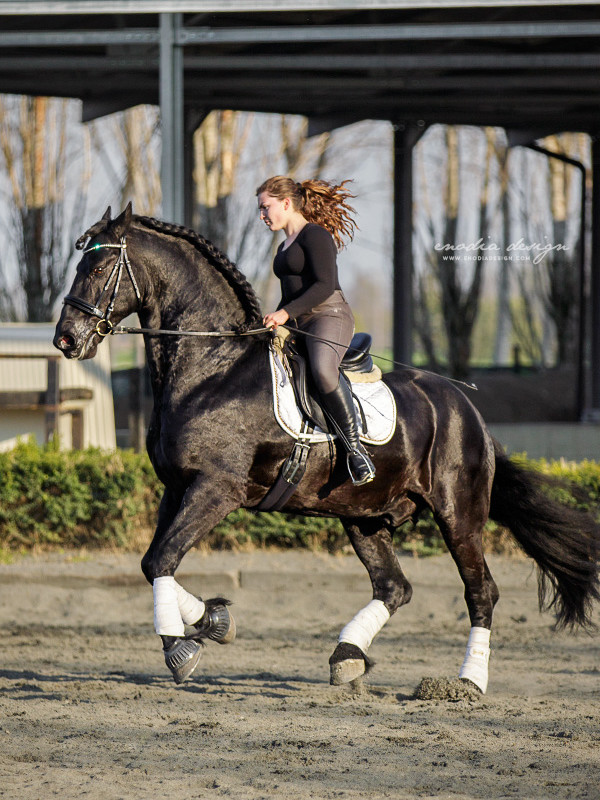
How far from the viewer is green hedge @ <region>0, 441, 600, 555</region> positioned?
23.7 feet

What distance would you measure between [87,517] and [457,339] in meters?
8.68

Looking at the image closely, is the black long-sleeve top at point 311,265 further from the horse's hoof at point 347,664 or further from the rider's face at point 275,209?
the horse's hoof at point 347,664

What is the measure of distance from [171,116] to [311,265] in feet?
14.5

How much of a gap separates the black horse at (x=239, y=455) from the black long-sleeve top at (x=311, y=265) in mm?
248

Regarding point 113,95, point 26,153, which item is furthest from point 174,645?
point 26,153

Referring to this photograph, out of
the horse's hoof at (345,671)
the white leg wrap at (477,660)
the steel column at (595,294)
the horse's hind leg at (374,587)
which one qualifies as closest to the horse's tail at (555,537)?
the white leg wrap at (477,660)

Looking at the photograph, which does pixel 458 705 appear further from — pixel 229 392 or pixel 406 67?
pixel 406 67

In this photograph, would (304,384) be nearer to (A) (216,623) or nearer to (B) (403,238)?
(A) (216,623)

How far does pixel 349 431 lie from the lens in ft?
14.8

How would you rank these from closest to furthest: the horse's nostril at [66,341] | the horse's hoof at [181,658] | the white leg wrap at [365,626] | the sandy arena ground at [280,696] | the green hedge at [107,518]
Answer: the sandy arena ground at [280,696] < the horse's hoof at [181,658] < the horse's nostril at [66,341] < the white leg wrap at [365,626] < the green hedge at [107,518]

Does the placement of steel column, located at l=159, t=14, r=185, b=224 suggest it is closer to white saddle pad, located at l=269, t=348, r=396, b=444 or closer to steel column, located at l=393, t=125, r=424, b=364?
white saddle pad, located at l=269, t=348, r=396, b=444

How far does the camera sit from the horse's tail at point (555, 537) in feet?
17.0

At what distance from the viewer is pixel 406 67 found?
935 centimetres

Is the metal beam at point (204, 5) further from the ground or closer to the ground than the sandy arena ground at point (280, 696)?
further from the ground
